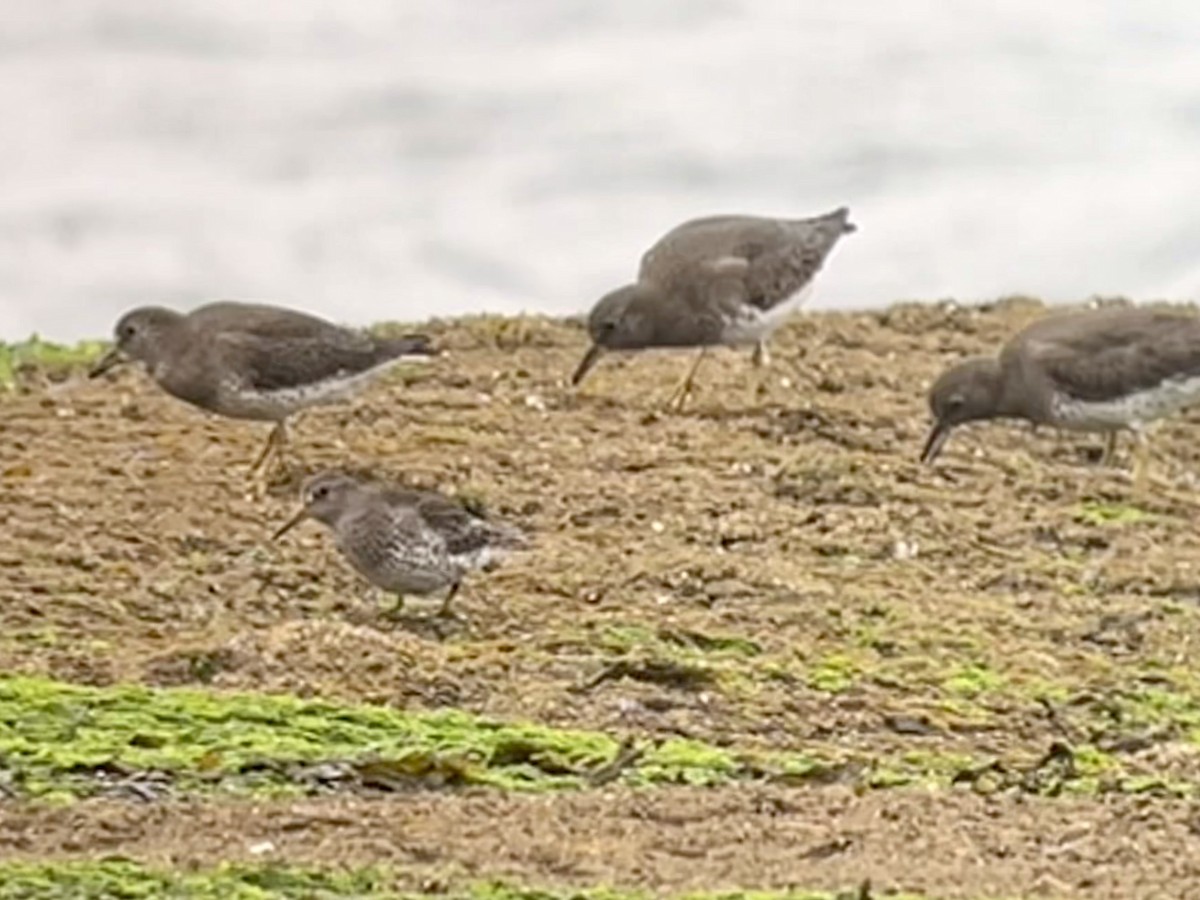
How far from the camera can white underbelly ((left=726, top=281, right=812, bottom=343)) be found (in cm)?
1897

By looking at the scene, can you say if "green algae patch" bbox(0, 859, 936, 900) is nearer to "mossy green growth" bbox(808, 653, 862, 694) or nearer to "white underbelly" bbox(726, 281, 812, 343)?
"mossy green growth" bbox(808, 653, 862, 694)

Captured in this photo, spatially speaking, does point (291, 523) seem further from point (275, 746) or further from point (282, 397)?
point (275, 746)

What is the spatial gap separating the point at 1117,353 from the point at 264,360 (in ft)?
14.0

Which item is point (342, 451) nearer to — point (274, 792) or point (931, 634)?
point (931, 634)

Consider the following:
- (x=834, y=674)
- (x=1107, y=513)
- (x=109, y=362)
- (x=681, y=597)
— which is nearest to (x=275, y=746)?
(x=834, y=674)

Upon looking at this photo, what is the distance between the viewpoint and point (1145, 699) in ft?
38.0

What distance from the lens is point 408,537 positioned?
12734mm

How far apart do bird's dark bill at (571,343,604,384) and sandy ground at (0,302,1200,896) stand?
137 millimetres

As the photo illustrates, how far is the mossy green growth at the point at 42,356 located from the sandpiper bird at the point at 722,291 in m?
2.63

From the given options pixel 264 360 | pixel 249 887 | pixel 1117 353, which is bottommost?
pixel 249 887

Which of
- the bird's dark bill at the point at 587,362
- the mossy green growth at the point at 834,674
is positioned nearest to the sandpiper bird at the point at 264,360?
the bird's dark bill at the point at 587,362

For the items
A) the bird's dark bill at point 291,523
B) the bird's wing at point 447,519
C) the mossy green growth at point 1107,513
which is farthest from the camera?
the mossy green growth at point 1107,513

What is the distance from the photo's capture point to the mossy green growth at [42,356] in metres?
18.1

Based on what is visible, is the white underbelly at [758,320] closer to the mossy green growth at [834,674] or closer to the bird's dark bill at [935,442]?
the bird's dark bill at [935,442]
